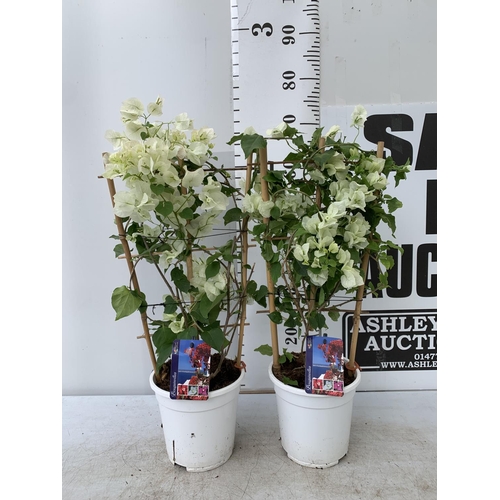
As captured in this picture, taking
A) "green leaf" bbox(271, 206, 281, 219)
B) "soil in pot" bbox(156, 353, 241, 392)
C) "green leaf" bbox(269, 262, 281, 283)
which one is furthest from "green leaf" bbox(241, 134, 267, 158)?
"soil in pot" bbox(156, 353, 241, 392)

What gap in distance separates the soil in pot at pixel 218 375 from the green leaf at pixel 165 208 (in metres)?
0.46

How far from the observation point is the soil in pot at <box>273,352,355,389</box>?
108 cm

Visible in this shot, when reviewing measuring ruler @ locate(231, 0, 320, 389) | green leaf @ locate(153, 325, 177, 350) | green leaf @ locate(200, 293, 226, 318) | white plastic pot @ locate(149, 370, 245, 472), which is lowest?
white plastic pot @ locate(149, 370, 245, 472)

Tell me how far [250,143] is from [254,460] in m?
0.84

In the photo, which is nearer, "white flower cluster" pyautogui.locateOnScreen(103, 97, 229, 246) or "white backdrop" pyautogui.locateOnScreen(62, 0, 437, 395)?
"white flower cluster" pyautogui.locateOnScreen(103, 97, 229, 246)

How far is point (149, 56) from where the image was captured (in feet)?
4.29

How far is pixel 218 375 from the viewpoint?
3.65 ft

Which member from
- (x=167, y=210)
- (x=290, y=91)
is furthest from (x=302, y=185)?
(x=290, y=91)

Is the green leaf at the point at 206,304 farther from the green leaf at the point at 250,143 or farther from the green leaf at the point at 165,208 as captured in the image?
the green leaf at the point at 250,143

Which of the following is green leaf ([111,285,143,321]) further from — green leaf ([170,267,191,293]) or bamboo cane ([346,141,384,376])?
bamboo cane ([346,141,384,376])

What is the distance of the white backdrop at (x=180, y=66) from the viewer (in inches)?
50.9

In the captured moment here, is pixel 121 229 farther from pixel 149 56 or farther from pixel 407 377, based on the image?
pixel 407 377

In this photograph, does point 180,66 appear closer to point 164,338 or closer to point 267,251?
point 267,251

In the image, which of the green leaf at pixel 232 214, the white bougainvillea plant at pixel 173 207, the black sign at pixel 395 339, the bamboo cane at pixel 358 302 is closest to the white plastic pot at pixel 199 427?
the white bougainvillea plant at pixel 173 207
